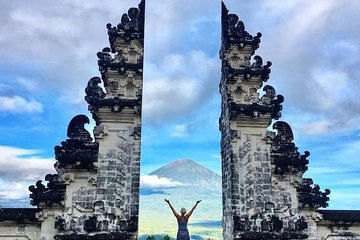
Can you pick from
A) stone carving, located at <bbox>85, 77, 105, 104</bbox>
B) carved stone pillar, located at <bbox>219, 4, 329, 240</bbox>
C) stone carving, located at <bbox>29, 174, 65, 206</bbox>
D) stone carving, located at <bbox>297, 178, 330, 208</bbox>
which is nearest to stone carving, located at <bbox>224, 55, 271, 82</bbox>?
carved stone pillar, located at <bbox>219, 4, 329, 240</bbox>

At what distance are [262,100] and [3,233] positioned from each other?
9095mm

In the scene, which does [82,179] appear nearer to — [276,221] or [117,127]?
[117,127]

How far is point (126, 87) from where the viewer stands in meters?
12.4

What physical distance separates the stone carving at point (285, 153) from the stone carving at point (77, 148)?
18.8 feet

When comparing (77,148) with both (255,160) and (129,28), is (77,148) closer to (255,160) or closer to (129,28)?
(129,28)

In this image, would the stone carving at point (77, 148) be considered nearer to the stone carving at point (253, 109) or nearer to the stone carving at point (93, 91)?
the stone carving at point (93, 91)

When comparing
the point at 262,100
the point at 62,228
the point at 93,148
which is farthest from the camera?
the point at 262,100

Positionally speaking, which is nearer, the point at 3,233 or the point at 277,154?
the point at 3,233

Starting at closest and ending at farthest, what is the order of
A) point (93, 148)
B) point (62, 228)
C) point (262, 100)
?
point (62, 228)
point (93, 148)
point (262, 100)

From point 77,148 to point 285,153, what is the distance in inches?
261

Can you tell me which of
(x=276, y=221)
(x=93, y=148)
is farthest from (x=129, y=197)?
(x=276, y=221)

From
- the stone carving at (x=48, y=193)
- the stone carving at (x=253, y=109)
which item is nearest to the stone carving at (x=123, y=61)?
the stone carving at (x=253, y=109)

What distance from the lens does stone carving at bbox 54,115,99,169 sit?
11.4 meters

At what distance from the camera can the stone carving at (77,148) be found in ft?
37.4
